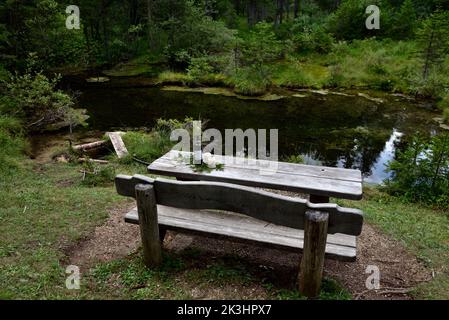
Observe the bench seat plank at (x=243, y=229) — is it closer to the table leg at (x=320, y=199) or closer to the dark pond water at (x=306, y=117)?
the table leg at (x=320, y=199)

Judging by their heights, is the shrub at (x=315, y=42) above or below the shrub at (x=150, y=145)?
above

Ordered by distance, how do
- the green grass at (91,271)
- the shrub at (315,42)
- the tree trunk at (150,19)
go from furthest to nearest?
the tree trunk at (150,19)
the shrub at (315,42)
the green grass at (91,271)

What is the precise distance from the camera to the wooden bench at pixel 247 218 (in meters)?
2.95

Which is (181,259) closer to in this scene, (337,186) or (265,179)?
(265,179)

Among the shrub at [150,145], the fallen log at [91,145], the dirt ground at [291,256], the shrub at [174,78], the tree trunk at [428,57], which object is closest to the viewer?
the dirt ground at [291,256]

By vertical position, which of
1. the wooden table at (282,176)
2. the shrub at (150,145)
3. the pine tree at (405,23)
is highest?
the pine tree at (405,23)

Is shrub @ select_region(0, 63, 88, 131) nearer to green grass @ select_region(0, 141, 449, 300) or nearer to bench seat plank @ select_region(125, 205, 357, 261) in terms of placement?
green grass @ select_region(0, 141, 449, 300)

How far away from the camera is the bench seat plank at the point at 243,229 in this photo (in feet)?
11.2

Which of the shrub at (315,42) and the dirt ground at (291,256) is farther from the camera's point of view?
the shrub at (315,42)

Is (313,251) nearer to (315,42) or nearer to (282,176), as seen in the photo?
(282,176)

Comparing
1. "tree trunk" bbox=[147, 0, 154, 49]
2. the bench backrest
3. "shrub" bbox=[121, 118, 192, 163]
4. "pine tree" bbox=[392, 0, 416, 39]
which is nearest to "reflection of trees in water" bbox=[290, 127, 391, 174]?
"shrub" bbox=[121, 118, 192, 163]

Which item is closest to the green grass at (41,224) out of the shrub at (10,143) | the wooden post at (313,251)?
the shrub at (10,143)

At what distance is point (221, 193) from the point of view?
3146mm

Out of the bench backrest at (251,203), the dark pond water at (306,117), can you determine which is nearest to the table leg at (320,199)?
the bench backrest at (251,203)
